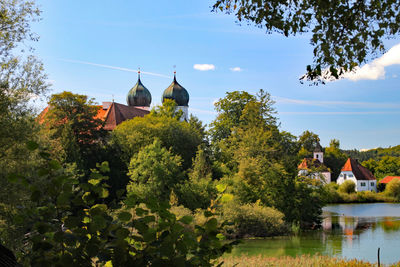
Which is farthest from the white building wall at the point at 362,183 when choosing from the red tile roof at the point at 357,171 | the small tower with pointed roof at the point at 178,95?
the small tower with pointed roof at the point at 178,95

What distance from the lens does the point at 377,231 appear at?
2512cm

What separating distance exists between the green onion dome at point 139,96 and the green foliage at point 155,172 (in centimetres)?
3532

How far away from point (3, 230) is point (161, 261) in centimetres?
1263

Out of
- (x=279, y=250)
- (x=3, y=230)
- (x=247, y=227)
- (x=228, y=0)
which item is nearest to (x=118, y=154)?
(x=247, y=227)

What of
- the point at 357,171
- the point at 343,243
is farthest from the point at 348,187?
the point at 343,243

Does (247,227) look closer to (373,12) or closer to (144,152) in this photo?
(144,152)

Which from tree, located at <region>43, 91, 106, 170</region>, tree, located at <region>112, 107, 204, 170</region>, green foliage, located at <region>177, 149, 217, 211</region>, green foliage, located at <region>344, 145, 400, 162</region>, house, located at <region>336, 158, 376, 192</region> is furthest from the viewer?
green foliage, located at <region>344, 145, 400, 162</region>

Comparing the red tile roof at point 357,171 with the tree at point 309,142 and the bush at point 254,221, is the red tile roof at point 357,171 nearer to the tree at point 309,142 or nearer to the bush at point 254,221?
the tree at point 309,142

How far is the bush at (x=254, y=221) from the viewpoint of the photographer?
79.2ft

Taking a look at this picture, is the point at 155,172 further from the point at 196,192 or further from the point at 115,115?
the point at 115,115

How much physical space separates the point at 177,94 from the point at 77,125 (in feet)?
114

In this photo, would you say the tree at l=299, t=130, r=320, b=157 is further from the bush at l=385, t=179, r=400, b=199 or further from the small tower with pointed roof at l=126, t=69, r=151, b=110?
the small tower with pointed roof at l=126, t=69, r=151, b=110

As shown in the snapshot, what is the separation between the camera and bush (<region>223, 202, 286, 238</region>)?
24141 mm

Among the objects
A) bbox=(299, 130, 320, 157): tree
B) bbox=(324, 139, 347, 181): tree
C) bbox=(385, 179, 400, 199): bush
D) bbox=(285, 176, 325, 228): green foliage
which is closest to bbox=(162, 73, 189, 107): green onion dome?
bbox=(299, 130, 320, 157): tree
